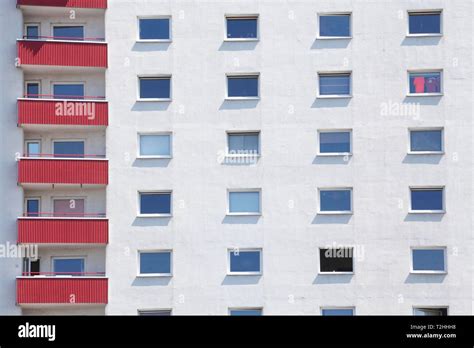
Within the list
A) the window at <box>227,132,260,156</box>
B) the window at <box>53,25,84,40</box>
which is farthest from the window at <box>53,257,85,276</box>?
the window at <box>53,25,84,40</box>

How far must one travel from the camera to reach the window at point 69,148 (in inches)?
2606

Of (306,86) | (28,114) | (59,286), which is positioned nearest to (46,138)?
(28,114)

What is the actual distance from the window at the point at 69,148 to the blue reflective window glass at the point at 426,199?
1561cm

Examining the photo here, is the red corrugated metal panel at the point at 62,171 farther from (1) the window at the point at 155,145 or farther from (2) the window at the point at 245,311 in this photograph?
(2) the window at the point at 245,311

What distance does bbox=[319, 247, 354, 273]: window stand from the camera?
65.1 m

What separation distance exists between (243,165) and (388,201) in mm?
6917

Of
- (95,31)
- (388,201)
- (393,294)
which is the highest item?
(95,31)

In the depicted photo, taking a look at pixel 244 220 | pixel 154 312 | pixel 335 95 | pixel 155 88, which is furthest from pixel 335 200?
pixel 155 88

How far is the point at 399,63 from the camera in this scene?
66.4 meters

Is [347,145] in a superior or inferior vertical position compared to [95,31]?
inferior

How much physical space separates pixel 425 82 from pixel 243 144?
357 inches

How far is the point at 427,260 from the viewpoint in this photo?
65.2 meters

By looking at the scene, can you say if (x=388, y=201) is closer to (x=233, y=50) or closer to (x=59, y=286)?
(x=233, y=50)

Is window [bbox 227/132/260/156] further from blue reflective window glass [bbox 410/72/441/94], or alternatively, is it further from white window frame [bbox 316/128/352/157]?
blue reflective window glass [bbox 410/72/441/94]
